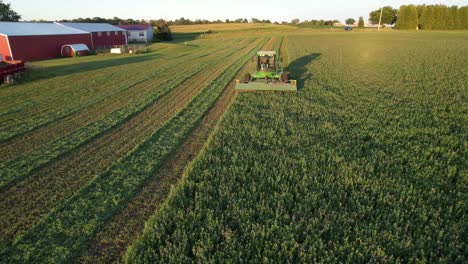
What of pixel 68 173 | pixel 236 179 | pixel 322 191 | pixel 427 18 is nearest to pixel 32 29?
pixel 68 173

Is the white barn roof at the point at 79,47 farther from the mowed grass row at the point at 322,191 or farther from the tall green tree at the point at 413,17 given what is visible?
the tall green tree at the point at 413,17

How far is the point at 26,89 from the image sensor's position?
1652 centimetres

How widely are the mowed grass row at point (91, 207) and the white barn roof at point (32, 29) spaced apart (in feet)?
103

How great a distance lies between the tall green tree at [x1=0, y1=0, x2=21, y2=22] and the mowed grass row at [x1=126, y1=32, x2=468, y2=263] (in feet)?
240

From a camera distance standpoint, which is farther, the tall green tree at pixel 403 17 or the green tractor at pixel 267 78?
the tall green tree at pixel 403 17

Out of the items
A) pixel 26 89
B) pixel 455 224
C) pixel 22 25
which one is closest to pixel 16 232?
pixel 455 224

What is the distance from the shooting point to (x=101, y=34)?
150 ft

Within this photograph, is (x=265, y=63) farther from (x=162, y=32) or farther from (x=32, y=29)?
(x=162, y=32)

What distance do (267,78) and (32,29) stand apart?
1286 inches

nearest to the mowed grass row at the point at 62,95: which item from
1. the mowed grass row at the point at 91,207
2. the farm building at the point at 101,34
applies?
the mowed grass row at the point at 91,207

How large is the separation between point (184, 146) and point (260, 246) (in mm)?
5164

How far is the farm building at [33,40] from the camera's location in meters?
29.7

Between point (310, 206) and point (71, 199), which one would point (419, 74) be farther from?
point (71, 199)

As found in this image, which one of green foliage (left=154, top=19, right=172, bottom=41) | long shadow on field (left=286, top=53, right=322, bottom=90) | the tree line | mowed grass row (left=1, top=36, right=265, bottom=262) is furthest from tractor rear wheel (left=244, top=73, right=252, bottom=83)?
the tree line
